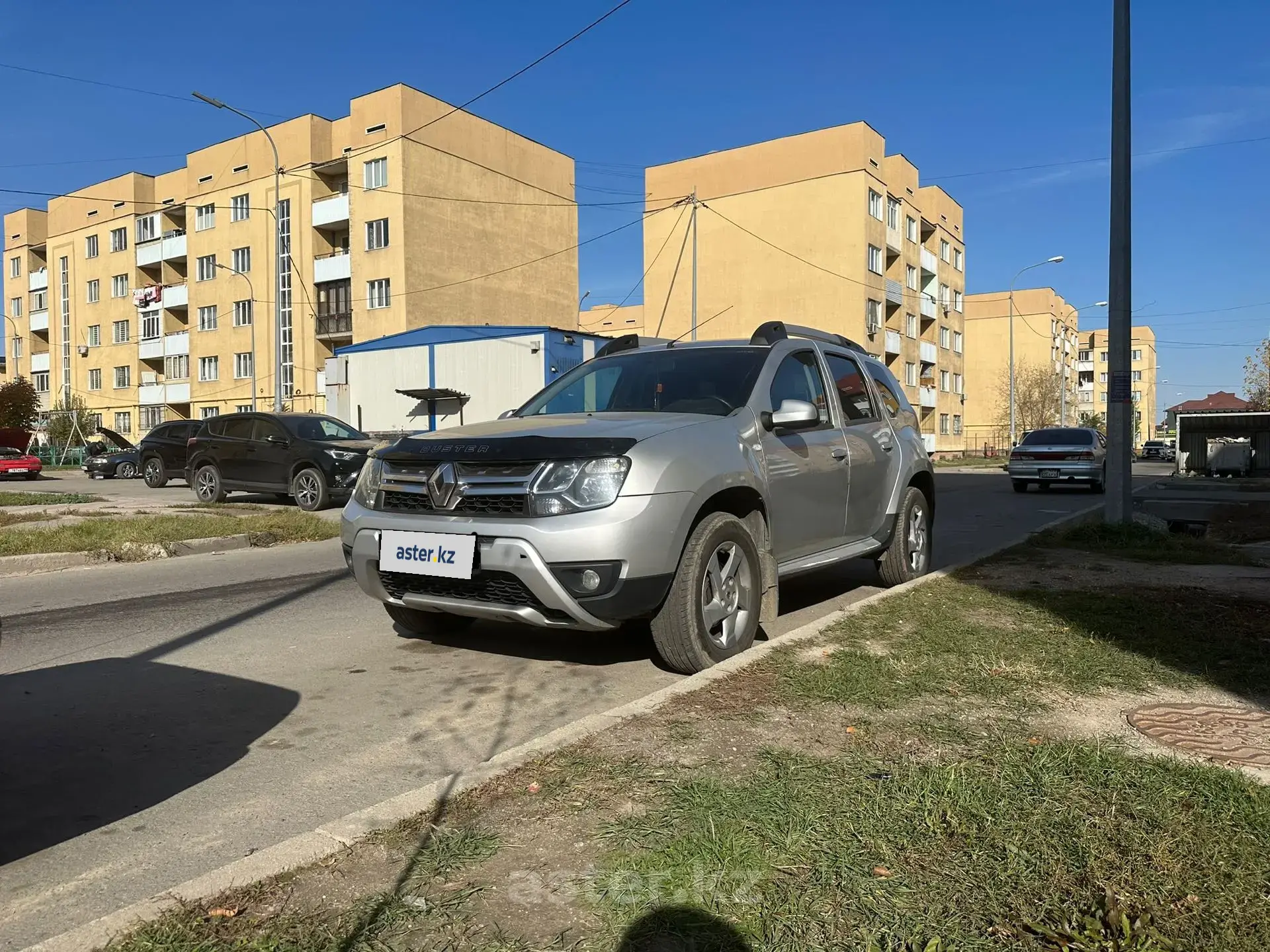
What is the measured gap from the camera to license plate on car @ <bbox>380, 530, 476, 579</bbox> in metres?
4.18

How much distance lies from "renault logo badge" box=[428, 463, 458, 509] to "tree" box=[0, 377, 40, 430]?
58144 mm

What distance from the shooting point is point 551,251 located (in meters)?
49.6

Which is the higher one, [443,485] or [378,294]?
[378,294]

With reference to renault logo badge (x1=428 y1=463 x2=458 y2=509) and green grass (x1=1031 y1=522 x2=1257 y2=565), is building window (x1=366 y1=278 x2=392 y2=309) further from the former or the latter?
renault logo badge (x1=428 y1=463 x2=458 y2=509)

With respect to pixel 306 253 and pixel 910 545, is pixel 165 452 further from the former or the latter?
pixel 306 253

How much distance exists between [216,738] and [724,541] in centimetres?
240

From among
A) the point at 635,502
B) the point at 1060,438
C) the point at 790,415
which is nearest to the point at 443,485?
the point at 635,502

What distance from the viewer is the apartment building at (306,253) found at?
138 ft

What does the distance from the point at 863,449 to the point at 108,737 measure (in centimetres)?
455

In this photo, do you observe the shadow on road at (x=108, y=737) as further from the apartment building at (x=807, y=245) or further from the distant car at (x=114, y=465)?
the apartment building at (x=807, y=245)

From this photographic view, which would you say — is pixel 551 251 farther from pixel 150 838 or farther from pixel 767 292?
pixel 150 838

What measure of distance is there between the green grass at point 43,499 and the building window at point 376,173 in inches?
1082

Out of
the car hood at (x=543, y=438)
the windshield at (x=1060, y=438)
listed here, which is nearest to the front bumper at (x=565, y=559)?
the car hood at (x=543, y=438)

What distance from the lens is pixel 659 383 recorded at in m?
5.52
